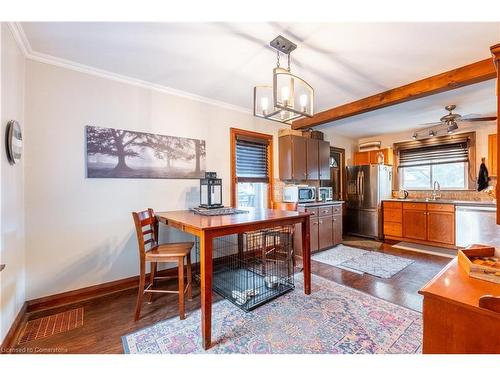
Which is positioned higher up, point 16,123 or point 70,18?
point 70,18

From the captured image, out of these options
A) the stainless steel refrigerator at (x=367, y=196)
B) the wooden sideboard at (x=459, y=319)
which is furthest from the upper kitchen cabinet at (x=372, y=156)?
the wooden sideboard at (x=459, y=319)

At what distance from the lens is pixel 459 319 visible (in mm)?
837

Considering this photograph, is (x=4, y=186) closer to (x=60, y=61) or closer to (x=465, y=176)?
(x=60, y=61)

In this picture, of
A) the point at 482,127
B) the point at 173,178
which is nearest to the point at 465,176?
the point at 482,127

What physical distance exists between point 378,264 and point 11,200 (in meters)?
4.23

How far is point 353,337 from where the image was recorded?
1728 millimetres

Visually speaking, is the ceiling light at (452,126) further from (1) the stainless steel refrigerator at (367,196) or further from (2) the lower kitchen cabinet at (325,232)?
(2) the lower kitchen cabinet at (325,232)

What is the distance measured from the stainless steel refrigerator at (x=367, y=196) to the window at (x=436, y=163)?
49 cm

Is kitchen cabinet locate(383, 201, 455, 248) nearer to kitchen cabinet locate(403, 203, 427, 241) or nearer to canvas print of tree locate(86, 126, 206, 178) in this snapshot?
kitchen cabinet locate(403, 203, 427, 241)

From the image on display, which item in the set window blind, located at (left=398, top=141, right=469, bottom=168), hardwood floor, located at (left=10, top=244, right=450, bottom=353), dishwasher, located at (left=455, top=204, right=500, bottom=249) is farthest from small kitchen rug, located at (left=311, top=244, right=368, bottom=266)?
window blind, located at (left=398, top=141, right=469, bottom=168)

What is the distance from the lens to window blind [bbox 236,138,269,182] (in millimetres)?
3697

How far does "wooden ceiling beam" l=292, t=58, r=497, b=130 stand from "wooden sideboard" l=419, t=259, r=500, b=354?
2.42m
